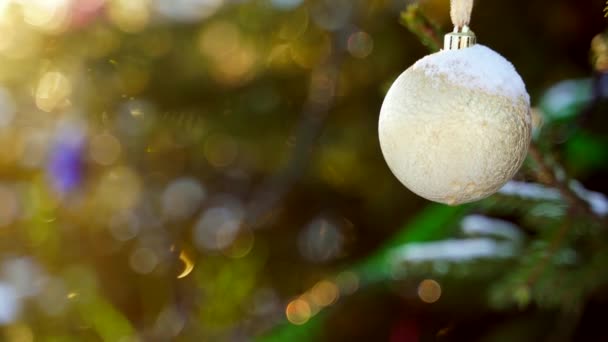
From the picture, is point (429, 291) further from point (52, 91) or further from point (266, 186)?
point (52, 91)

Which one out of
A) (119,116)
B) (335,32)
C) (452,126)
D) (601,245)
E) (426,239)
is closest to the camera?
(452,126)

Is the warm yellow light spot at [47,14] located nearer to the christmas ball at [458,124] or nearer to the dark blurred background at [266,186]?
the dark blurred background at [266,186]

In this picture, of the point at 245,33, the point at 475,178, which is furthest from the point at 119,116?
the point at 475,178

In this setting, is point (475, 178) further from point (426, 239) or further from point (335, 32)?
point (335, 32)

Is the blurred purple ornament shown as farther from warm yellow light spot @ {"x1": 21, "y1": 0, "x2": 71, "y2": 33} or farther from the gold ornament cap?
the gold ornament cap

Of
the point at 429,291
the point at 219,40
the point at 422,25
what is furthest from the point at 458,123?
the point at 219,40

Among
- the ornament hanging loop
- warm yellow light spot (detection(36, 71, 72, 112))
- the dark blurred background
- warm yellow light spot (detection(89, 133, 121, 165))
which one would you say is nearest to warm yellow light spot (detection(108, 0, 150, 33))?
the dark blurred background

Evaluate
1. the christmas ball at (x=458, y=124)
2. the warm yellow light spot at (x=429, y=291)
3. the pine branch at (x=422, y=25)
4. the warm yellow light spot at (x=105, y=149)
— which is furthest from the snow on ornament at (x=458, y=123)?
the warm yellow light spot at (x=105, y=149)
